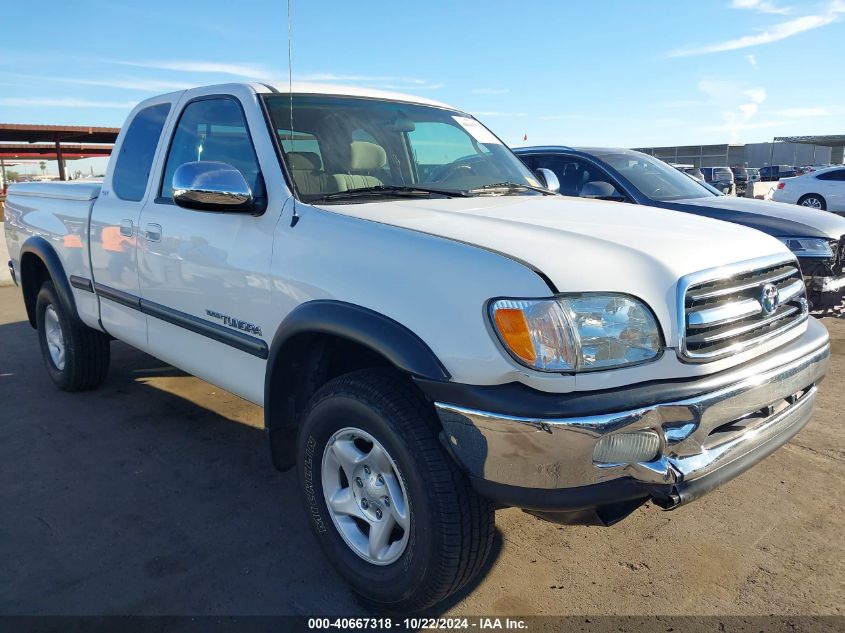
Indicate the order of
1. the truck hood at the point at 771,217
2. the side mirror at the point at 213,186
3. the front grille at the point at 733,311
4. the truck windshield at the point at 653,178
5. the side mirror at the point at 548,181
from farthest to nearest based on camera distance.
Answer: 1. the truck windshield at the point at 653,178
2. the truck hood at the point at 771,217
3. the side mirror at the point at 548,181
4. the side mirror at the point at 213,186
5. the front grille at the point at 733,311

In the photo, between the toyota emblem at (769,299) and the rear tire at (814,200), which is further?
the rear tire at (814,200)

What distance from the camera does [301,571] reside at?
9.09 feet

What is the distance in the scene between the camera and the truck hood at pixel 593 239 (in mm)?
2109

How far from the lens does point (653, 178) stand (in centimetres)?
673

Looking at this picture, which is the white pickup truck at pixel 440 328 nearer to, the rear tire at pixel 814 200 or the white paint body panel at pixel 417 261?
the white paint body panel at pixel 417 261

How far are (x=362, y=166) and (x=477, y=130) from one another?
1.07 meters

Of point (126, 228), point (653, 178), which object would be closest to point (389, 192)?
point (126, 228)

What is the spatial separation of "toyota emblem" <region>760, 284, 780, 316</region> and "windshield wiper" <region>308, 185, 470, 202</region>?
1.37 meters

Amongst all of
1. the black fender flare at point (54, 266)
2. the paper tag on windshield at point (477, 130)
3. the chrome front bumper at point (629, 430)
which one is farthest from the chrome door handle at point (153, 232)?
the chrome front bumper at point (629, 430)

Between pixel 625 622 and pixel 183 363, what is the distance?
246 centimetres

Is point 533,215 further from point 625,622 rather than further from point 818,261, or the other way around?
point 818,261

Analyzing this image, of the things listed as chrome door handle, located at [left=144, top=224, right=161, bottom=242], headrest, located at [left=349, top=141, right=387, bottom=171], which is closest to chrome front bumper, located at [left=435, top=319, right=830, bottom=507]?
headrest, located at [left=349, top=141, right=387, bottom=171]

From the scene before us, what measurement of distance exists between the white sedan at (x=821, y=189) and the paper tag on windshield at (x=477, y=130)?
649 inches

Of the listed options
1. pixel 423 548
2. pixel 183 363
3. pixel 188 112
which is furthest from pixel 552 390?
pixel 188 112
